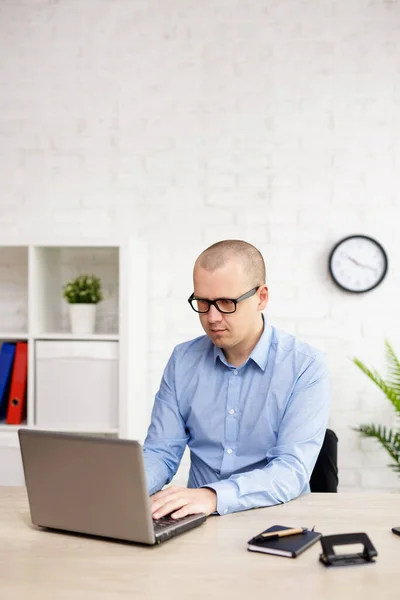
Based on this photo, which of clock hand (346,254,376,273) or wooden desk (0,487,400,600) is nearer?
wooden desk (0,487,400,600)

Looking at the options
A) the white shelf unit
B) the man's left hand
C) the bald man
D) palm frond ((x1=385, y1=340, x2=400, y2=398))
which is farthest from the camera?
palm frond ((x1=385, y1=340, x2=400, y2=398))

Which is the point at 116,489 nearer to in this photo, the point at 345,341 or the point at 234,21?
the point at 345,341

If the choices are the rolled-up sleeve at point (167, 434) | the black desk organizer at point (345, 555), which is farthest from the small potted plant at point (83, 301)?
the black desk organizer at point (345, 555)

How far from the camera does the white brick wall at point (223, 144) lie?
353cm

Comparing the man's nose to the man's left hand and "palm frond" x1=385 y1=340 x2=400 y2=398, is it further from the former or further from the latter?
"palm frond" x1=385 y1=340 x2=400 y2=398

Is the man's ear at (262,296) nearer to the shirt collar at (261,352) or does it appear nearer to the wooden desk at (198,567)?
the shirt collar at (261,352)

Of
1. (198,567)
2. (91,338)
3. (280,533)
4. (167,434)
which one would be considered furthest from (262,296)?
(91,338)

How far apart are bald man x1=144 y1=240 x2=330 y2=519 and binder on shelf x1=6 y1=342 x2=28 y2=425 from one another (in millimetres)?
1282

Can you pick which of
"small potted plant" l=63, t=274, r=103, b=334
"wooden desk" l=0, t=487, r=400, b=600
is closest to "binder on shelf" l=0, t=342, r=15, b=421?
"small potted plant" l=63, t=274, r=103, b=334

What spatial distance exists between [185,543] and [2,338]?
2.05 metres

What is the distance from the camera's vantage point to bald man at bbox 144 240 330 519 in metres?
1.98

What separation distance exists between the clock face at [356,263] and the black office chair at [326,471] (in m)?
1.40

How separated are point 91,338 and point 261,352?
1.34m

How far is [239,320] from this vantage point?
6.61ft
